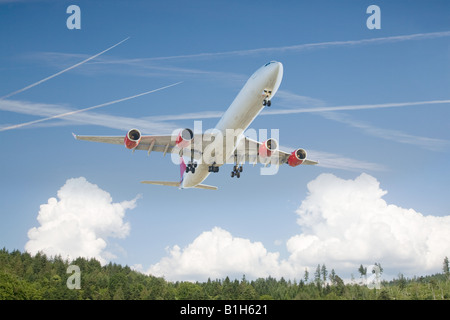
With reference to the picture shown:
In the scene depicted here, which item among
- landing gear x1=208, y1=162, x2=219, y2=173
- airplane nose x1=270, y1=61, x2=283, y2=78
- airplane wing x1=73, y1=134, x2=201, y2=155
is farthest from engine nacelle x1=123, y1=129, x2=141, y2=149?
airplane nose x1=270, y1=61, x2=283, y2=78

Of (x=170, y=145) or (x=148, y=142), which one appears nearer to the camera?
(x=148, y=142)

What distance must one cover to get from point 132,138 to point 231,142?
31.4 feet

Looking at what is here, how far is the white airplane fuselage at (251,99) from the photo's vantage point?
3434 centimetres

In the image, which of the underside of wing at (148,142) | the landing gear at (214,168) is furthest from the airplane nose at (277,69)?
the landing gear at (214,168)

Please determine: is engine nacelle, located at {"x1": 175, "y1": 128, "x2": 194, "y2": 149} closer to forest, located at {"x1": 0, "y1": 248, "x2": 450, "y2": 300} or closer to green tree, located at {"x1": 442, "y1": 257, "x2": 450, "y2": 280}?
forest, located at {"x1": 0, "y1": 248, "x2": 450, "y2": 300}

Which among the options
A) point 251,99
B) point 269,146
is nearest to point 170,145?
point 269,146

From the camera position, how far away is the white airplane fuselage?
34.3 metres

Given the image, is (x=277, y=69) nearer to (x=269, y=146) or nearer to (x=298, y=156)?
(x=269, y=146)

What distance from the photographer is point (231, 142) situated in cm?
4006

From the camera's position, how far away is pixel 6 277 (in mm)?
90125

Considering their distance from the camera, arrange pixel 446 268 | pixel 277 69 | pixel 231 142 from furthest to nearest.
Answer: pixel 446 268 < pixel 231 142 < pixel 277 69
